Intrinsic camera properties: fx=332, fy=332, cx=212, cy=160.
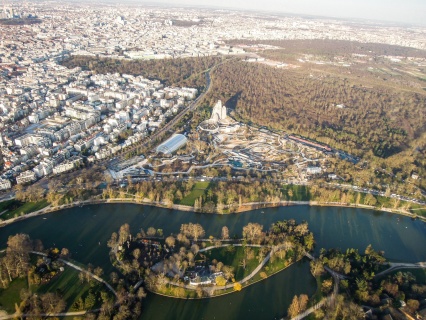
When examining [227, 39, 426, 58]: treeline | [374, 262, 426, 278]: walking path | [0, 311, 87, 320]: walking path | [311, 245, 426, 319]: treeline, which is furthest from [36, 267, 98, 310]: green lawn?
[227, 39, 426, 58]: treeline

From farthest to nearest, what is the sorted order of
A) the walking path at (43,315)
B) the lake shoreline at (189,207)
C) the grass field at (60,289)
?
the lake shoreline at (189,207)
the grass field at (60,289)
the walking path at (43,315)

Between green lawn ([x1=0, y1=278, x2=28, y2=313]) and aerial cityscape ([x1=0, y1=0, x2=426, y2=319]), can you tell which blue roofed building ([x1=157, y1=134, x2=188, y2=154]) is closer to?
aerial cityscape ([x1=0, y1=0, x2=426, y2=319])

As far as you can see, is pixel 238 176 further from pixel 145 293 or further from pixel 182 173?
pixel 145 293

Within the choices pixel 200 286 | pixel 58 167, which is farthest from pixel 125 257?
pixel 58 167

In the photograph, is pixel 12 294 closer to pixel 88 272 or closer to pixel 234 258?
pixel 88 272

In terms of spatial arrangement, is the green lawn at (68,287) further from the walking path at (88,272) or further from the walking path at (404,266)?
the walking path at (404,266)

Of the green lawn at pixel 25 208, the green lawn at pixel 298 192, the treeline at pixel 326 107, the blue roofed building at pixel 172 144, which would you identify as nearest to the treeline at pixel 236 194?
the green lawn at pixel 298 192
